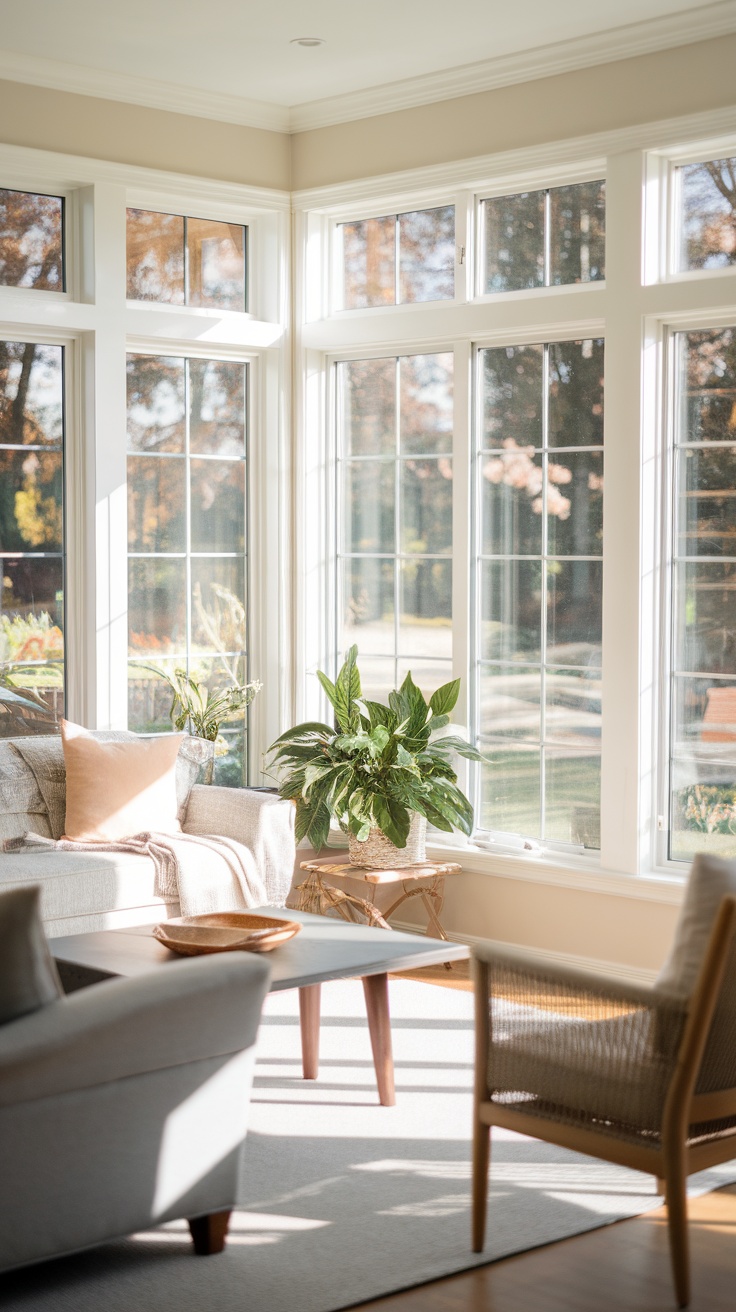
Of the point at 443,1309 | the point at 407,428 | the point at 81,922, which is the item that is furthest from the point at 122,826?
the point at 443,1309

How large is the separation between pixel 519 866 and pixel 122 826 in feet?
4.96

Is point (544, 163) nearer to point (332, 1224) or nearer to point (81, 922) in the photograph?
point (81, 922)

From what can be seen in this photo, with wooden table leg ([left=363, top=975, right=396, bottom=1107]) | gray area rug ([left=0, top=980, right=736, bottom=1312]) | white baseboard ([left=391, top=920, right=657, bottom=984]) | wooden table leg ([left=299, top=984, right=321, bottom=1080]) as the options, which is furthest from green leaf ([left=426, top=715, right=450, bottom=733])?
wooden table leg ([left=363, top=975, right=396, bottom=1107])

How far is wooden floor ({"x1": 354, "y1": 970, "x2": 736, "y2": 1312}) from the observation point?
2.84 metres

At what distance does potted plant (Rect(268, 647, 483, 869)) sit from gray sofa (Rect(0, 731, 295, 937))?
222 millimetres

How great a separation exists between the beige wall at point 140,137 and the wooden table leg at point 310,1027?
3293 mm

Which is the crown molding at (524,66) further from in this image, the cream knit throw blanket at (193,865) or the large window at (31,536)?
the cream knit throw blanket at (193,865)

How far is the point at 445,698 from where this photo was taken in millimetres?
5645

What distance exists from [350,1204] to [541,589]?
2.82 m

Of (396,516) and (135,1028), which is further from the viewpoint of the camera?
(396,516)

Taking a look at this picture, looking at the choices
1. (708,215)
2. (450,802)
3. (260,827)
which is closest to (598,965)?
(450,802)

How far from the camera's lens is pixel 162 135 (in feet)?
19.2

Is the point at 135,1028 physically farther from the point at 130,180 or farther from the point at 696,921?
the point at 130,180

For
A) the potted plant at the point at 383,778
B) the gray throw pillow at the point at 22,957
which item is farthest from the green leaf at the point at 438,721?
the gray throw pillow at the point at 22,957
